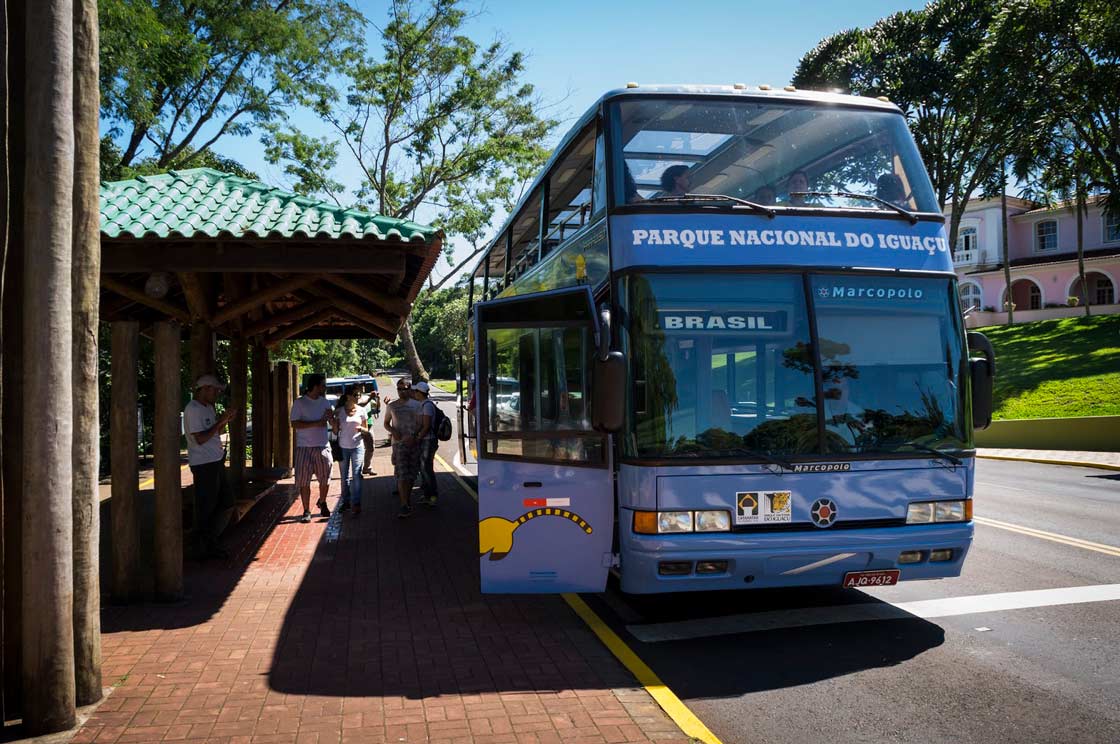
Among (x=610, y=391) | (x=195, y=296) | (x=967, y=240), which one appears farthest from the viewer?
(x=967, y=240)

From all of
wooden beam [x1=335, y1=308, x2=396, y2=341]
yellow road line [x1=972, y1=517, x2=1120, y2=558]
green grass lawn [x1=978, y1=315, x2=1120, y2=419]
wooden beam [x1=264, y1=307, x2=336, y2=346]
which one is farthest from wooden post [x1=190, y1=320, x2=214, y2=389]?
green grass lawn [x1=978, y1=315, x2=1120, y2=419]

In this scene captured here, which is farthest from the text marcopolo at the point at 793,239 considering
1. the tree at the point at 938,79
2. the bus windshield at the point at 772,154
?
the tree at the point at 938,79

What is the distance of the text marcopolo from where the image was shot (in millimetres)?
6008

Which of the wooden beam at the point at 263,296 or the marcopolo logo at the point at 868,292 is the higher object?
the wooden beam at the point at 263,296

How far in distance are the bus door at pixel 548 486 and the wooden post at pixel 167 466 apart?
282cm

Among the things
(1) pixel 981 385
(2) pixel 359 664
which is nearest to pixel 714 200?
(1) pixel 981 385

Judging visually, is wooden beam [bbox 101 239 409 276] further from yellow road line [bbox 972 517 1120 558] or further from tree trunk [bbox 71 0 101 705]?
yellow road line [bbox 972 517 1120 558]

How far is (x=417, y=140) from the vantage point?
27.6 metres

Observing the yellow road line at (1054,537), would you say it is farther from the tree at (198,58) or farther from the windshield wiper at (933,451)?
the tree at (198,58)

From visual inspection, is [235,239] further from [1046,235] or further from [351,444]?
[1046,235]

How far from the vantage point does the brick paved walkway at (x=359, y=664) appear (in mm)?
4598

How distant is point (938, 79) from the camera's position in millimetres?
29125

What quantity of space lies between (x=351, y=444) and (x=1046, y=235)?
4992 cm

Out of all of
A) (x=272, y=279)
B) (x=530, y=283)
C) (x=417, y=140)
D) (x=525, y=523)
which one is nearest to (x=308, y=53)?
(x=417, y=140)
